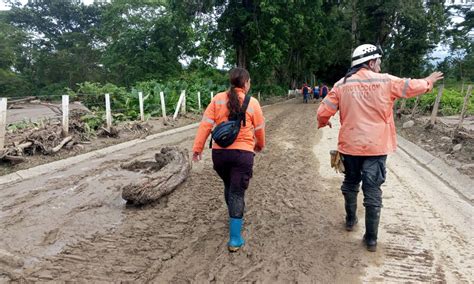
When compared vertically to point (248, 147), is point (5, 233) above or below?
below

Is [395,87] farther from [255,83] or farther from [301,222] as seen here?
[255,83]

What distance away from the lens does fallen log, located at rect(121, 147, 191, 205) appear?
5.25 meters

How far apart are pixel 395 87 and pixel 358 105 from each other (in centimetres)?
38

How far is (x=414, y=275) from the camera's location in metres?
3.44

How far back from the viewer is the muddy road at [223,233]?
3.51 metres

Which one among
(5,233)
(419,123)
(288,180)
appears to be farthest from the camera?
(419,123)

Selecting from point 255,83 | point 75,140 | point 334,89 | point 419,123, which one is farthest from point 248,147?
point 255,83

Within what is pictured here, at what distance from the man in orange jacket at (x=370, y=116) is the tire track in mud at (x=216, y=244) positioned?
25.6 inches

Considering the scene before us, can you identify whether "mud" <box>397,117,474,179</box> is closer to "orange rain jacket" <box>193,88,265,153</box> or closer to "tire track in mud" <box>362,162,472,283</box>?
"tire track in mud" <box>362,162,472,283</box>

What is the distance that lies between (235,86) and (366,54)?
4.51 ft

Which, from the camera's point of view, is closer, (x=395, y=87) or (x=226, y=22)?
(x=395, y=87)

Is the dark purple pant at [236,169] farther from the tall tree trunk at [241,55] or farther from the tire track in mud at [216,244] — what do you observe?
the tall tree trunk at [241,55]

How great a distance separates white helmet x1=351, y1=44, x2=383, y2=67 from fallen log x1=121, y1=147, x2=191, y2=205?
3.15 metres

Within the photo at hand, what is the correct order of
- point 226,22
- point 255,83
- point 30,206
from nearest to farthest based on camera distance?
point 30,206, point 226,22, point 255,83
